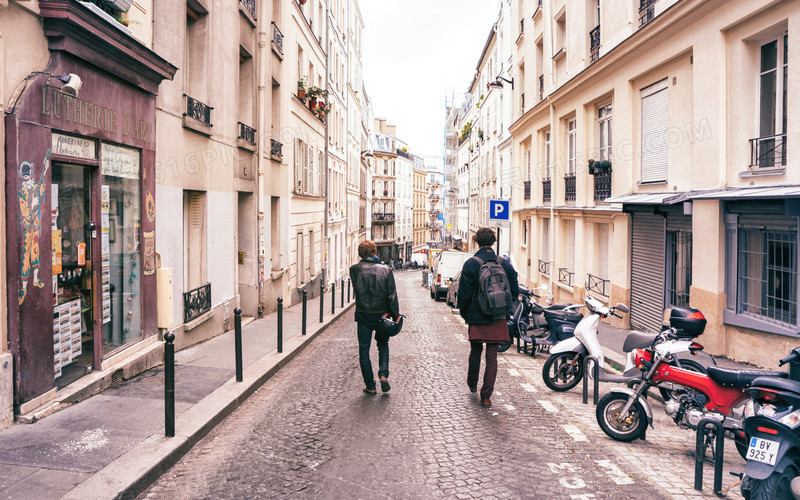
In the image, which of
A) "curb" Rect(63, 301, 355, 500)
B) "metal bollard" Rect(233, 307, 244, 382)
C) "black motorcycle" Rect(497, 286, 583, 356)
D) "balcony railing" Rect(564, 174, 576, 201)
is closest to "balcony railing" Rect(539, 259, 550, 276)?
"balcony railing" Rect(564, 174, 576, 201)

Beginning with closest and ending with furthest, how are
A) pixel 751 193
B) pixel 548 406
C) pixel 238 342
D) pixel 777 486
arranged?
pixel 777 486 < pixel 548 406 < pixel 238 342 < pixel 751 193

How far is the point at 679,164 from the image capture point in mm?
10836

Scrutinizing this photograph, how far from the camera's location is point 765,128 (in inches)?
339

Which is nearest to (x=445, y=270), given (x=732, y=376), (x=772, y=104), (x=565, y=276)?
(x=565, y=276)

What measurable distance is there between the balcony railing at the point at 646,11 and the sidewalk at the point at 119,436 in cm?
Result: 997

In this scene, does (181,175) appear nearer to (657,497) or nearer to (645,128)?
(657,497)

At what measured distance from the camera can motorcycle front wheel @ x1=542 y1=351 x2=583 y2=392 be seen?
24.1ft

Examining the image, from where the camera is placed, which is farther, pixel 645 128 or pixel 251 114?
pixel 251 114

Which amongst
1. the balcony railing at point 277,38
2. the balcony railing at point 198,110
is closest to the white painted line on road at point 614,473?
the balcony railing at point 198,110

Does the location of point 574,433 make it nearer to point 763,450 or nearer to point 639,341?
point 639,341

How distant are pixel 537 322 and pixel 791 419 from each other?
20.6ft

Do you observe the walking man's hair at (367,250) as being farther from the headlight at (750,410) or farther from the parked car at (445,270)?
the parked car at (445,270)

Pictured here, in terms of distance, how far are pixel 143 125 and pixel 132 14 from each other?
4.49ft

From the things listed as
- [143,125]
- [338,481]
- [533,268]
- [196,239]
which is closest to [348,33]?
[533,268]
